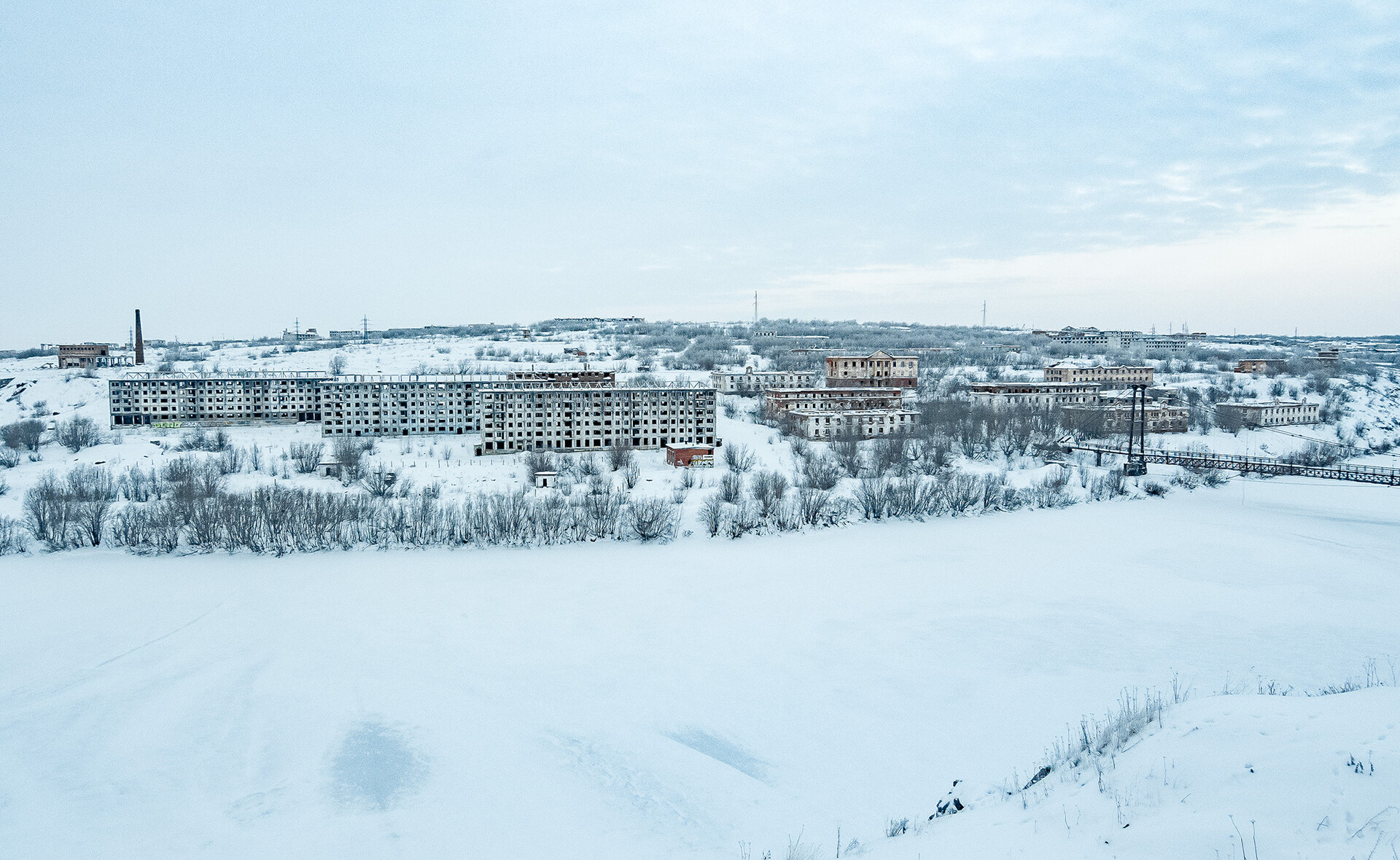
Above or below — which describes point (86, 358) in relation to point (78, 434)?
above

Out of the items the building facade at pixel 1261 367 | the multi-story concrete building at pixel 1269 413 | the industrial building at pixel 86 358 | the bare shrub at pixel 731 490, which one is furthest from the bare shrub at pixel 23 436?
the building facade at pixel 1261 367

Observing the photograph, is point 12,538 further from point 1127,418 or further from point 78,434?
point 1127,418

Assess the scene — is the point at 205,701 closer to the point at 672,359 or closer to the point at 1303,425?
the point at 1303,425

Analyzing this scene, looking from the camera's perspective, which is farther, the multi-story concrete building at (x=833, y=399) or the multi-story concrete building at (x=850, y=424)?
the multi-story concrete building at (x=833, y=399)

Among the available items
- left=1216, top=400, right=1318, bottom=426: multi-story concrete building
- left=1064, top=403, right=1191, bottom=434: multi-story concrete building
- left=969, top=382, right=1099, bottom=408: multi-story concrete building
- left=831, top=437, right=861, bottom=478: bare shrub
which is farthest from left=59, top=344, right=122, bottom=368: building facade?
left=1216, top=400, right=1318, bottom=426: multi-story concrete building

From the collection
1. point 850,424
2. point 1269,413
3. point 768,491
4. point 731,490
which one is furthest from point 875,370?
point 768,491

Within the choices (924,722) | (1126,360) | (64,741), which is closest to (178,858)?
(64,741)

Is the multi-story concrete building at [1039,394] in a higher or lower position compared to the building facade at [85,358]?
lower

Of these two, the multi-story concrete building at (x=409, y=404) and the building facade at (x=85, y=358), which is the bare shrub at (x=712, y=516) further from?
the building facade at (x=85, y=358)
